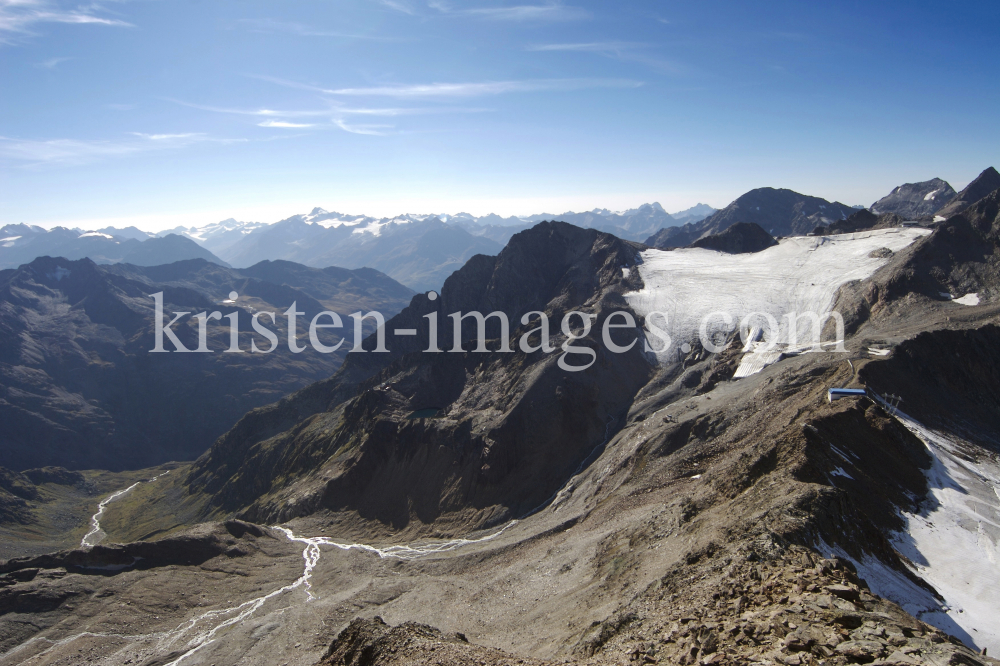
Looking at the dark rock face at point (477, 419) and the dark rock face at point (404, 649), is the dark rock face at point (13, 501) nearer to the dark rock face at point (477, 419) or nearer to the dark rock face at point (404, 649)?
the dark rock face at point (477, 419)

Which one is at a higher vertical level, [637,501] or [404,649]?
[404,649]

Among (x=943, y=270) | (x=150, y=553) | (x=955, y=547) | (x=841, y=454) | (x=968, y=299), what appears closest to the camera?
(x=955, y=547)

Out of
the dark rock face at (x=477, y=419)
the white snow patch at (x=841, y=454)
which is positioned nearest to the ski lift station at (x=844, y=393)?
the white snow patch at (x=841, y=454)

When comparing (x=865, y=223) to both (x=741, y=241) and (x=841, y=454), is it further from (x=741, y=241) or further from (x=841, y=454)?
(x=841, y=454)

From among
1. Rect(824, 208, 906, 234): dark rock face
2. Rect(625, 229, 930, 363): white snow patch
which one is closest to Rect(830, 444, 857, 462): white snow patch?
Rect(625, 229, 930, 363): white snow patch

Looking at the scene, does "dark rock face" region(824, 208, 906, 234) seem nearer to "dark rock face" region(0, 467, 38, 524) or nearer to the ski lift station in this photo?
the ski lift station

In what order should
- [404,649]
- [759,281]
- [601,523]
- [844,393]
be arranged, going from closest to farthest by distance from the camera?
[404,649], [844,393], [601,523], [759,281]

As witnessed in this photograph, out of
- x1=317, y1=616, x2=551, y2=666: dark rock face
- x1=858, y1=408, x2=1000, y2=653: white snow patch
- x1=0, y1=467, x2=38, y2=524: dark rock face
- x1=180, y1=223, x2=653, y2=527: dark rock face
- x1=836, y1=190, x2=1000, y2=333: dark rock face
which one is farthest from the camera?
x1=0, y1=467, x2=38, y2=524: dark rock face

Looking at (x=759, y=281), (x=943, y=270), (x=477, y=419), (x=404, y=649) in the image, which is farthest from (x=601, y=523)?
(x=759, y=281)
